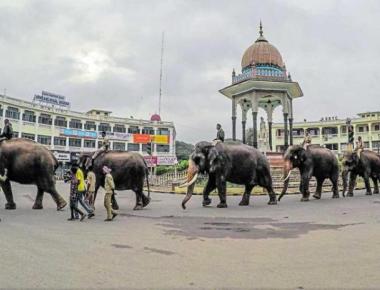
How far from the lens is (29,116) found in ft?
224

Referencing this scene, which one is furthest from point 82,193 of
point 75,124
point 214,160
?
point 75,124

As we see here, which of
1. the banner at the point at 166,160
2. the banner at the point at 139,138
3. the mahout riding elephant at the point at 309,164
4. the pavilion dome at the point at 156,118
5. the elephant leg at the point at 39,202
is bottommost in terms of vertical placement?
the elephant leg at the point at 39,202

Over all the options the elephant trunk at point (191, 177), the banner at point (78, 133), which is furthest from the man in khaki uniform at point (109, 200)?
the banner at point (78, 133)

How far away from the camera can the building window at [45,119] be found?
7053 centimetres

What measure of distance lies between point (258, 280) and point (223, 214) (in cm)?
688

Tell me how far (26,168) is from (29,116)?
6013 centimetres

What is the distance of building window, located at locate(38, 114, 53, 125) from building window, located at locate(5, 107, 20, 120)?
4820 millimetres

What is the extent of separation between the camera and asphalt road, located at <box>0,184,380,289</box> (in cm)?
486

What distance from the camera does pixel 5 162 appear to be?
12.9 m

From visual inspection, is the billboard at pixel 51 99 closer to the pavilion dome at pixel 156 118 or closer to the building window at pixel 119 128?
the building window at pixel 119 128

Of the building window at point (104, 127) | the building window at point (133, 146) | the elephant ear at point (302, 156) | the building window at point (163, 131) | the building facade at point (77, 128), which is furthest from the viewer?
the building window at point (163, 131)

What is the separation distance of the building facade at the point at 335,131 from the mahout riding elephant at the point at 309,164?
62352 millimetres

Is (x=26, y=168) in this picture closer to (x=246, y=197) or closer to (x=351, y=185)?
(x=246, y=197)

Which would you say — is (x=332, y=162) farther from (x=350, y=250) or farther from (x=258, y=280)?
(x=258, y=280)
